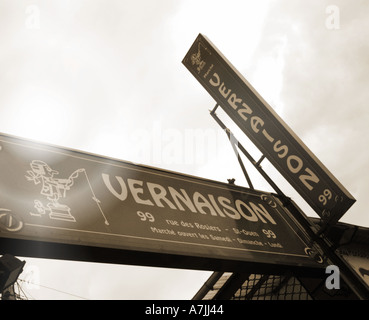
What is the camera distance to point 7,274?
28.1 feet

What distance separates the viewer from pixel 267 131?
650cm

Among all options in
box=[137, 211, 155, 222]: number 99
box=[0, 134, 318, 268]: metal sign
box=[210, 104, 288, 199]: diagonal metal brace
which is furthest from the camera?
box=[210, 104, 288, 199]: diagonal metal brace

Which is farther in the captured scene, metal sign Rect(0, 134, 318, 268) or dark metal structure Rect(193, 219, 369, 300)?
dark metal structure Rect(193, 219, 369, 300)

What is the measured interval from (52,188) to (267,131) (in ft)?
12.1

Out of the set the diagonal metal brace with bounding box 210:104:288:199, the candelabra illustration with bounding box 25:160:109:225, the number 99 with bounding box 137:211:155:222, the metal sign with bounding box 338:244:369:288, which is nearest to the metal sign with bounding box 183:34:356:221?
the diagonal metal brace with bounding box 210:104:288:199

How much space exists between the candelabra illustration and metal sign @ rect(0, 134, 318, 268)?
1 centimetres

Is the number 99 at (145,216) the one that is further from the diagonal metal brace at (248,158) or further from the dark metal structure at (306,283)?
the diagonal metal brace at (248,158)

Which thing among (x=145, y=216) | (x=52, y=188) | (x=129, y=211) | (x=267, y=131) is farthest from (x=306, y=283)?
(x=52, y=188)

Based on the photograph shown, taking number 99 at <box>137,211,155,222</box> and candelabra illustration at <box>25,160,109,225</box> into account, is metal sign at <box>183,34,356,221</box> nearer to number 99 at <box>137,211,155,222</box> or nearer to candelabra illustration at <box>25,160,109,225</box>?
number 99 at <box>137,211,155,222</box>

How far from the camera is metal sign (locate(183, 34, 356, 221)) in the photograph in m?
5.89
